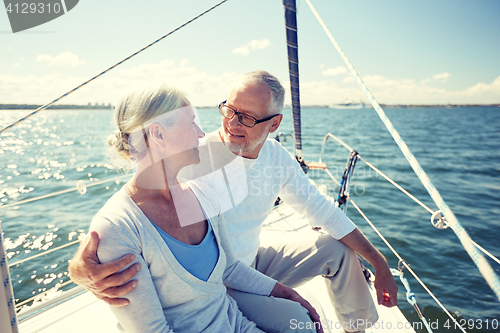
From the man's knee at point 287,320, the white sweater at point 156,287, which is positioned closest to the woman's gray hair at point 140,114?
the white sweater at point 156,287

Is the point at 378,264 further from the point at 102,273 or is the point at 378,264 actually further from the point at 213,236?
the point at 102,273

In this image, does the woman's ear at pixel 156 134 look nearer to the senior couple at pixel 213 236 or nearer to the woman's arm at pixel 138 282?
the senior couple at pixel 213 236

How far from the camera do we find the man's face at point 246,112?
1.38m

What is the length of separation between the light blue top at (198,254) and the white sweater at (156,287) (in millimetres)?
21

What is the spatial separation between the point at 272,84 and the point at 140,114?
0.74m

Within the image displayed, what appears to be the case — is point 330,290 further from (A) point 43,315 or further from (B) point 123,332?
(A) point 43,315

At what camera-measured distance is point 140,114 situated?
0.85m

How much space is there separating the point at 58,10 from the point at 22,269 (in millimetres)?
3432

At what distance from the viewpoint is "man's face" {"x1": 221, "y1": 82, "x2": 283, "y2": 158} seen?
138 centimetres

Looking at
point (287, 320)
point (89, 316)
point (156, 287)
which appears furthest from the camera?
point (89, 316)

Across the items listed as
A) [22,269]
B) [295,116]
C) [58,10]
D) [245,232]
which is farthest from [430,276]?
[22,269]

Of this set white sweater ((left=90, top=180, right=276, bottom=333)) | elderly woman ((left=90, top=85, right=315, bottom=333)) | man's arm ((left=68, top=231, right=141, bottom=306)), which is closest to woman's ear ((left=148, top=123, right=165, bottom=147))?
elderly woman ((left=90, top=85, right=315, bottom=333))

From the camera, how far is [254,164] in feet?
4.66

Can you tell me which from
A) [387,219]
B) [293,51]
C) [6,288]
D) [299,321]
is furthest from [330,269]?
[387,219]
